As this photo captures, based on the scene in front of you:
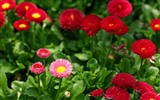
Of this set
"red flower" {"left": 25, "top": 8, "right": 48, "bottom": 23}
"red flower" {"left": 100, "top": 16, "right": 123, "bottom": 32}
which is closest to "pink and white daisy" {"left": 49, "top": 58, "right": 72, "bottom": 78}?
"red flower" {"left": 100, "top": 16, "right": 123, "bottom": 32}

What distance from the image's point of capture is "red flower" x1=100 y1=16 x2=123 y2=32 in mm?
3258

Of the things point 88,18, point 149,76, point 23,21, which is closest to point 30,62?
point 23,21

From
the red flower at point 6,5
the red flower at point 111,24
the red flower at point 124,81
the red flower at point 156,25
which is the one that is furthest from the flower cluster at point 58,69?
the red flower at point 156,25

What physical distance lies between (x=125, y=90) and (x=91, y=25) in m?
0.83

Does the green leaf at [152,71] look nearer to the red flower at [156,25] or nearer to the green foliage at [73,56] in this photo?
the green foliage at [73,56]

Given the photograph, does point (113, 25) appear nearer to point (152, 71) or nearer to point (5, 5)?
point (152, 71)

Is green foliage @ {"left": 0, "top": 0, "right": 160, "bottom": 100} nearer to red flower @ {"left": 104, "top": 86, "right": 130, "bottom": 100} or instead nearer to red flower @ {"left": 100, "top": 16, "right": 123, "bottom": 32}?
red flower @ {"left": 104, "top": 86, "right": 130, "bottom": 100}

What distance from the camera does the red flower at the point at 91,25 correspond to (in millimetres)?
3461

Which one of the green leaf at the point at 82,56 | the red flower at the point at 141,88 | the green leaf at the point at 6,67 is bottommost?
the green leaf at the point at 82,56

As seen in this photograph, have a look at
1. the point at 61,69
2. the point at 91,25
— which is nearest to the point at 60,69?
the point at 61,69

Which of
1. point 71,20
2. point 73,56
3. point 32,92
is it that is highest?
point 71,20

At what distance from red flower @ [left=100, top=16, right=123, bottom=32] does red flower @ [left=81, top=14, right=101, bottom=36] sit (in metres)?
0.12

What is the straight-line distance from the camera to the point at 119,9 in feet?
11.6

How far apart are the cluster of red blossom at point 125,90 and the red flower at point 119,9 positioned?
0.79 meters
